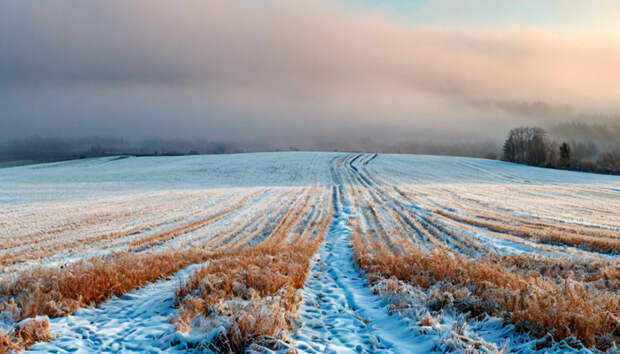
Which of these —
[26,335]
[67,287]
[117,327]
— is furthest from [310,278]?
[26,335]

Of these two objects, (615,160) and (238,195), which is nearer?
(238,195)

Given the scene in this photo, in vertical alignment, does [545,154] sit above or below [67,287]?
above

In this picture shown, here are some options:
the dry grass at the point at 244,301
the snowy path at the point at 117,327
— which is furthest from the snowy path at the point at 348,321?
the snowy path at the point at 117,327

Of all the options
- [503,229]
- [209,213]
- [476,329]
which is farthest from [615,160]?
[476,329]

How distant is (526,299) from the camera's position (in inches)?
215

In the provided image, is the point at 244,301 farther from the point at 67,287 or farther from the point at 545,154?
the point at 545,154

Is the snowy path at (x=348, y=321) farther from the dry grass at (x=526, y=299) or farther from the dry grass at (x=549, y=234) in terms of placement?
the dry grass at (x=549, y=234)

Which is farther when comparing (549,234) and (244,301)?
(549,234)

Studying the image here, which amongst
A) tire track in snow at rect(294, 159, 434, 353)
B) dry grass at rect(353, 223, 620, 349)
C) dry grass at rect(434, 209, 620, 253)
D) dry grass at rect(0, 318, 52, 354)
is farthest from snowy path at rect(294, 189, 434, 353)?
→ dry grass at rect(434, 209, 620, 253)

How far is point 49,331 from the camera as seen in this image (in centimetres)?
471

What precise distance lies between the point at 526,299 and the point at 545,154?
94.5 m

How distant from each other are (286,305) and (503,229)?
17575 millimetres

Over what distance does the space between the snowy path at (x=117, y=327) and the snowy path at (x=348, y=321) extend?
2104 millimetres

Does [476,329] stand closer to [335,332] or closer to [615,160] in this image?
[335,332]
